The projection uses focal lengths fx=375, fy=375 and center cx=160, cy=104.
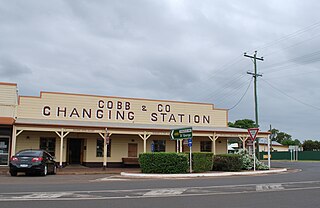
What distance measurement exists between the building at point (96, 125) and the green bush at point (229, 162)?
13.2 feet

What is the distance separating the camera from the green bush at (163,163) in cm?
2125

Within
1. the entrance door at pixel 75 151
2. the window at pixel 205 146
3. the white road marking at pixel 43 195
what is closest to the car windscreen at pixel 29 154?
the white road marking at pixel 43 195

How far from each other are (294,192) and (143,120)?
19.9 m

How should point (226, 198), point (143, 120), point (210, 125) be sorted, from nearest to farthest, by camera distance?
1. point (226, 198)
2. point (143, 120)
3. point (210, 125)

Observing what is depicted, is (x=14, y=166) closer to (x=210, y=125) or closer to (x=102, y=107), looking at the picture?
(x=102, y=107)

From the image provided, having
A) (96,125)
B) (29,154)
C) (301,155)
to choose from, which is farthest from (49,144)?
(301,155)

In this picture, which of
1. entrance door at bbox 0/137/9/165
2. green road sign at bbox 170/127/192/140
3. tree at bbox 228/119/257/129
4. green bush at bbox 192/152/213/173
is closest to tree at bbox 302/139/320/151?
tree at bbox 228/119/257/129

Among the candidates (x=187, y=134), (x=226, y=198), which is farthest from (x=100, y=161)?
(x=226, y=198)

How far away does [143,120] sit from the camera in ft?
104

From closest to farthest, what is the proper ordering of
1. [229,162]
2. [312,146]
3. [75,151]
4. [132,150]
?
[229,162]
[75,151]
[132,150]
[312,146]

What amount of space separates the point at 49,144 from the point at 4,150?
125 inches

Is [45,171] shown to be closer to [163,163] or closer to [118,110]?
[163,163]

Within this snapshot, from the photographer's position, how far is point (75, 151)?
29438mm

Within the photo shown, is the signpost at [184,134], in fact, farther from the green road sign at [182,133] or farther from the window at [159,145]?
the window at [159,145]
